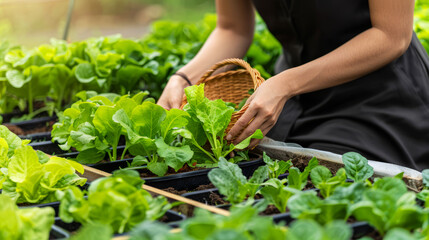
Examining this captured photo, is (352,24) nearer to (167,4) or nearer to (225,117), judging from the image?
(225,117)

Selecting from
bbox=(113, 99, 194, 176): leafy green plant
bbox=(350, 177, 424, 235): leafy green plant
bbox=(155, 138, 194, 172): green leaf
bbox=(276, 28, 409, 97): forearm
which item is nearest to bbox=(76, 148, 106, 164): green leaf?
bbox=(113, 99, 194, 176): leafy green plant

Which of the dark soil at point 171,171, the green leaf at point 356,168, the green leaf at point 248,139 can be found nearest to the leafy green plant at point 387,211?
the green leaf at point 356,168

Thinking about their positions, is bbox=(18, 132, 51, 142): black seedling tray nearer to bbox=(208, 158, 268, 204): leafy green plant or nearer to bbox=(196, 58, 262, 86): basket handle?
bbox=(196, 58, 262, 86): basket handle

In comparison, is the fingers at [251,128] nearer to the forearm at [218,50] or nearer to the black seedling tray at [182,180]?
the black seedling tray at [182,180]

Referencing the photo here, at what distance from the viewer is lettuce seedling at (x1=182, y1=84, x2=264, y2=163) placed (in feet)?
5.19

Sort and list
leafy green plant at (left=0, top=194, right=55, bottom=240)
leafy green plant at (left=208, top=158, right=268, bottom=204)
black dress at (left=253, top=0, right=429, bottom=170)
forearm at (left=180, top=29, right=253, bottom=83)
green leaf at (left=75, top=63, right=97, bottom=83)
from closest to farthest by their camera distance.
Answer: leafy green plant at (left=0, top=194, right=55, bottom=240) < leafy green plant at (left=208, top=158, right=268, bottom=204) < black dress at (left=253, top=0, right=429, bottom=170) < forearm at (left=180, top=29, right=253, bottom=83) < green leaf at (left=75, top=63, right=97, bottom=83)

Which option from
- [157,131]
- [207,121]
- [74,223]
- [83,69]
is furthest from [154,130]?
[83,69]

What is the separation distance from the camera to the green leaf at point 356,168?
4.54 feet

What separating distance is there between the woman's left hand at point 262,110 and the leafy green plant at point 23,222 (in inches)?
26.9

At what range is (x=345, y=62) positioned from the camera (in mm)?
1724

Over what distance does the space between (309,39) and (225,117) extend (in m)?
0.57

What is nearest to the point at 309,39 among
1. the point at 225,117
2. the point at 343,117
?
the point at 343,117

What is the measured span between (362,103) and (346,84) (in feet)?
0.27

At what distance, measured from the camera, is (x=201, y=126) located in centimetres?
163
